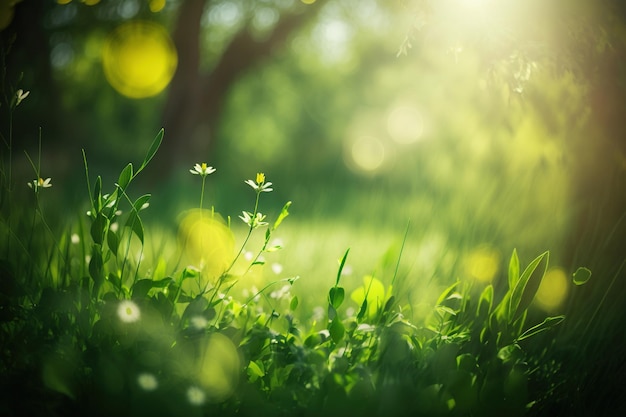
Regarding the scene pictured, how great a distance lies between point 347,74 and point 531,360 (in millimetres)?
12440

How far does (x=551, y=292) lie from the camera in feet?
5.89

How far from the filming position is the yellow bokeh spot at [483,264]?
2.24 meters

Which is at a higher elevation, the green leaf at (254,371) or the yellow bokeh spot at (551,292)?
the yellow bokeh spot at (551,292)

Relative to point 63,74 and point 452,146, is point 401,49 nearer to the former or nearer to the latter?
point 452,146

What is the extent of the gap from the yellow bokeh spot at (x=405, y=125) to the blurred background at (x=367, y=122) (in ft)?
0.21

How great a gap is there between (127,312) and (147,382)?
6.9 inches

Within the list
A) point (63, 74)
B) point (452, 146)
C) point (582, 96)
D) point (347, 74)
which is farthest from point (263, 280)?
point (347, 74)

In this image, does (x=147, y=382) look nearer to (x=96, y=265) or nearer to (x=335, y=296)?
(x=96, y=265)

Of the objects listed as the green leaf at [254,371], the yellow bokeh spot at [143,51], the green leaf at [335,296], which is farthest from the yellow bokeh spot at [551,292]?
the yellow bokeh spot at [143,51]

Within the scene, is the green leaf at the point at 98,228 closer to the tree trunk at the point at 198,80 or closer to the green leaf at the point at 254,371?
the green leaf at the point at 254,371

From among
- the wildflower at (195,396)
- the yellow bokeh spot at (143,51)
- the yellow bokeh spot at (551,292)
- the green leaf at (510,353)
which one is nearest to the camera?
the wildflower at (195,396)

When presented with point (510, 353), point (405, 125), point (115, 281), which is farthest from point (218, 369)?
point (405, 125)

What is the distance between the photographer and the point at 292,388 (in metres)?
1.22

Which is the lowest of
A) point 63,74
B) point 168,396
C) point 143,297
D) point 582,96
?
point 63,74
